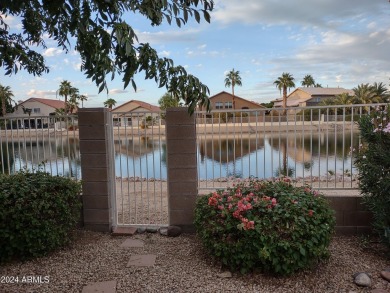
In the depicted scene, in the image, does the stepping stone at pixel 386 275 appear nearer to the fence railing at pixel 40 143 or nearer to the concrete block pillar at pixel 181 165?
the concrete block pillar at pixel 181 165

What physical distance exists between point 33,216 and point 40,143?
1816 millimetres

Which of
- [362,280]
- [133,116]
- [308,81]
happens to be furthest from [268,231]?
[308,81]

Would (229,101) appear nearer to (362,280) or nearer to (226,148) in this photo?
(226,148)

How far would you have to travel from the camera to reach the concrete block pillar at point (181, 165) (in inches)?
171

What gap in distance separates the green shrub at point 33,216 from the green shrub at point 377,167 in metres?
3.40

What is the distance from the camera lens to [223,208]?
337 cm

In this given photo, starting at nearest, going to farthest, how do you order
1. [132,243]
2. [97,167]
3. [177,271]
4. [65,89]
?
[177,271] < [132,243] < [97,167] < [65,89]

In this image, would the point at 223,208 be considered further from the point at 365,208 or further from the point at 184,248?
the point at 365,208

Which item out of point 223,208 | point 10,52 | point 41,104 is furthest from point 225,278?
point 41,104

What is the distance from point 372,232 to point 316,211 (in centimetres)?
133

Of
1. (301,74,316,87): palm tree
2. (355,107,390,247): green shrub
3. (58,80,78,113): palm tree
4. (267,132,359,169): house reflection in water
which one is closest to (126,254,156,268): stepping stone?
(267,132,359,169): house reflection in water

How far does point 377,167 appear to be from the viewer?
358cm

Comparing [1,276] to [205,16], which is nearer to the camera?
[205,16]

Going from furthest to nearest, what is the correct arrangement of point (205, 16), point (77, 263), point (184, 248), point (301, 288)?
point (184, 248)
point (77, 263)
point (301, 288)
point (205, 16)
